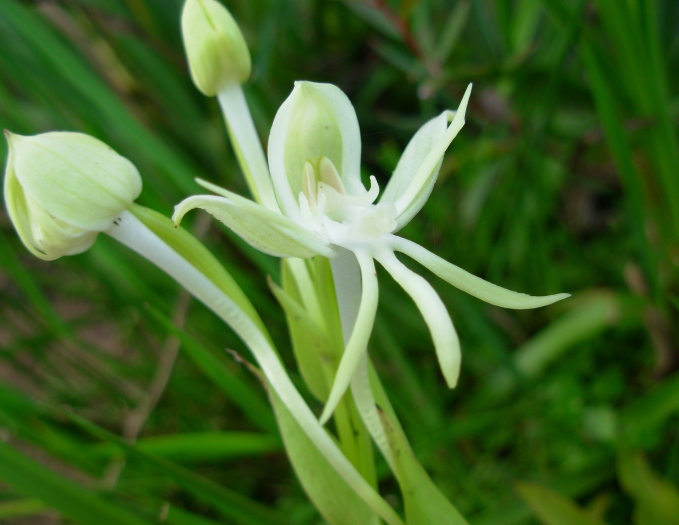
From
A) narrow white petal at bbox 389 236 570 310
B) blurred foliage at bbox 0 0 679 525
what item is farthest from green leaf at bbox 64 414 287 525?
narrow white petal at bbox 389 236 570 310

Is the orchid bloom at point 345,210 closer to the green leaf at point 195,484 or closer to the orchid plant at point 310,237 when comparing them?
the orchid plant at point 310,237

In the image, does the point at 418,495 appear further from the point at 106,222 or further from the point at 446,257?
the point at 446,257

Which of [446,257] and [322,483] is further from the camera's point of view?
[446,257]

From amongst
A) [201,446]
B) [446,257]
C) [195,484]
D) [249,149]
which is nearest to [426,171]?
[249,149]

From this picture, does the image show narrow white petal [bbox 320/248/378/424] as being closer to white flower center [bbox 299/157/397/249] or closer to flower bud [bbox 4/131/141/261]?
white flower center [bbox 299/157/397/249]

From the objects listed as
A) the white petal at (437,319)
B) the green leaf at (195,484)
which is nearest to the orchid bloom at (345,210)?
the white petal at (437,319)

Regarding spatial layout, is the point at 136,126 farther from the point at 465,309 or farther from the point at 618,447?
the point at 618,447
